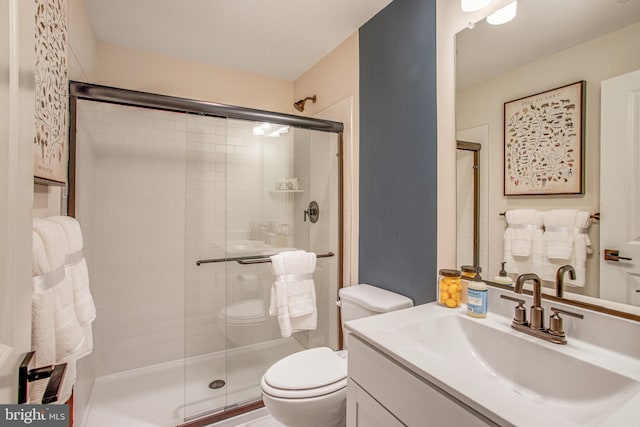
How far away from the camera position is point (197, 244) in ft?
7.33

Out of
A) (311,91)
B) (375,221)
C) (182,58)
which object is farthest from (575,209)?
(182,58)

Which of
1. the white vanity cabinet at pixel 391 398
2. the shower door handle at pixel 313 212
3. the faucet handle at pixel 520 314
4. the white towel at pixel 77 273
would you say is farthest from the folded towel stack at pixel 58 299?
the faucet handle at pixel 520 314

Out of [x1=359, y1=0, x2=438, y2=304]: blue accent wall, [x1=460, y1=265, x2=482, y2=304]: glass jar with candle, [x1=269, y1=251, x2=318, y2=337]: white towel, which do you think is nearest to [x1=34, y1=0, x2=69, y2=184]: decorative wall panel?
[x1=269, y1=251, x2=318, y2=337]: white towel

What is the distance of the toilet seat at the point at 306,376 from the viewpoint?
1.34 m

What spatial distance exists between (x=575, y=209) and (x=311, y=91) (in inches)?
82.4

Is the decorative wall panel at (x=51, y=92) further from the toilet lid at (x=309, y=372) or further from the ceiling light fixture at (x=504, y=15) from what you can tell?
the ceiling light fixture at (x=504, y=15)

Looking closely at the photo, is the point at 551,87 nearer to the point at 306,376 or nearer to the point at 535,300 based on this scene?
the point at 535,300

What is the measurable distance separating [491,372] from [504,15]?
137cm

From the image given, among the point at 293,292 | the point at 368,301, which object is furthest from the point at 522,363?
the point at 293,292

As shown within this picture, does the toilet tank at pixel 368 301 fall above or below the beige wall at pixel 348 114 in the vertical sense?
below

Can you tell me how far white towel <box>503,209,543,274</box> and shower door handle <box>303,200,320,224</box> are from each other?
1246 mm

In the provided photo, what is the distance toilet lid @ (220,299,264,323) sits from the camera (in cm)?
211

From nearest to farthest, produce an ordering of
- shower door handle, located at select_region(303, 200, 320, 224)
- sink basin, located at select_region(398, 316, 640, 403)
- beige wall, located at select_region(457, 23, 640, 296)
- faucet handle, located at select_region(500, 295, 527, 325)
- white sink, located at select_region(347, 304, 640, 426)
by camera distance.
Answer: white sink, located at select_region(347, 304, 640, 426) → sink basin, located at select_region(398, 316, 640, 403) → beige wall, located at select_region(457, 23, 640, 296) → faucet handle, located at select_region(500, 295, 527, 325) → shower door handle, located at select_region(303, 200, 320, 224)

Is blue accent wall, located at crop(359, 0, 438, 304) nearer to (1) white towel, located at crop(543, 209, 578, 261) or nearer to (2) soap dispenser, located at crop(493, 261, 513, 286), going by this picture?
(2) soap dispenser, located at crop(493, 261, 513, 286)
